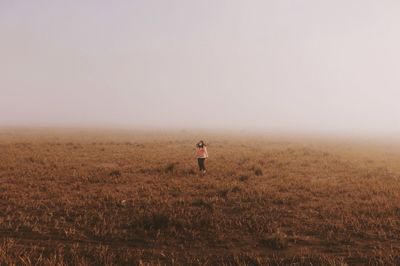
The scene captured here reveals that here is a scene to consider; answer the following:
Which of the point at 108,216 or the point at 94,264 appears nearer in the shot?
the point at 94,264

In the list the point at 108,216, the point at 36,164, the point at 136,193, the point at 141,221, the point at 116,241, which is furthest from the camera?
the point at 36,164

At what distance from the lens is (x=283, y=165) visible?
21.4 m

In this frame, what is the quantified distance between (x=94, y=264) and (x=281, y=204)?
6.95 meters

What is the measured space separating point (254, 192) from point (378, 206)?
4378 mm

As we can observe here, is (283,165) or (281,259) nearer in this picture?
(281,259)

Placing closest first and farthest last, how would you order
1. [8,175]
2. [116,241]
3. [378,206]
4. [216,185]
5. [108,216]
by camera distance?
[116,241]
[108,216]
[378,206]
[216,185]
[8,175]

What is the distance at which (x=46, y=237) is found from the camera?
7551 millimetres

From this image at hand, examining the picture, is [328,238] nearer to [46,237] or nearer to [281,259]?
[281,259]

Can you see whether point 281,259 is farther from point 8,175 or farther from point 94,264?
point 8,175

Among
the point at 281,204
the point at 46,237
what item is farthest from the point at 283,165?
the point at 46,237

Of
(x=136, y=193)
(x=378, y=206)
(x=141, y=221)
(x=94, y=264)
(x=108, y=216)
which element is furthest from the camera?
(x=136, y=193)

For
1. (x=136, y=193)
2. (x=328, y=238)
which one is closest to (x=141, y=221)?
(x=136, y=193)

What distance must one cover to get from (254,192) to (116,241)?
263 inches

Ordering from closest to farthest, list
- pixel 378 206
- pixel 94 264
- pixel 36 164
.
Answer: pixel 94 264 → pixel 378 206 → pixel 36 164
